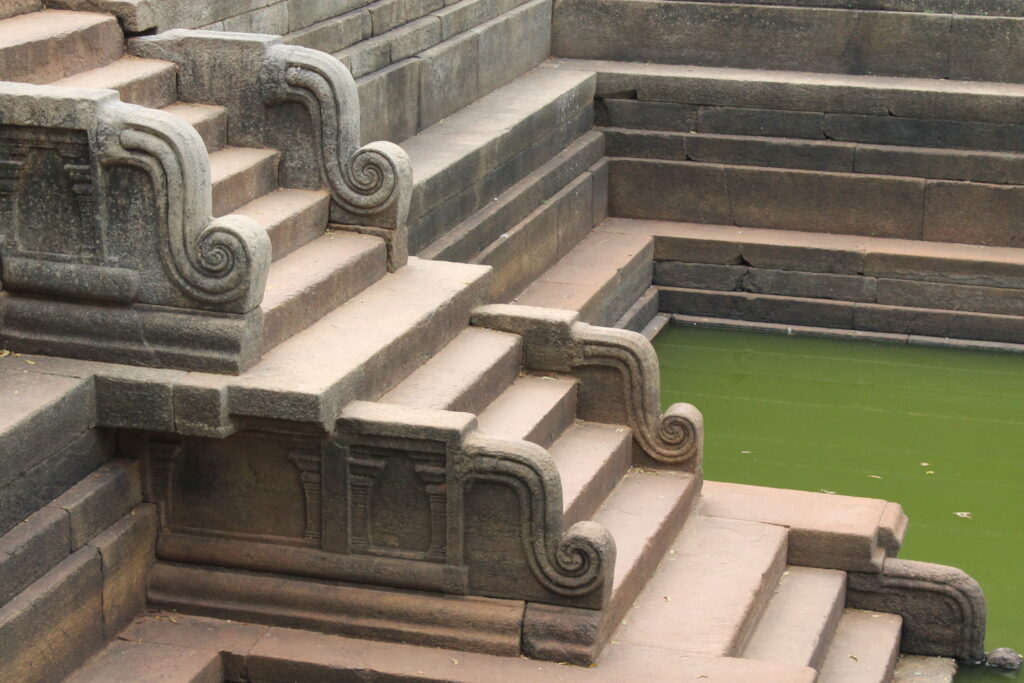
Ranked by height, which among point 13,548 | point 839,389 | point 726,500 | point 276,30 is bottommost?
point 839,389

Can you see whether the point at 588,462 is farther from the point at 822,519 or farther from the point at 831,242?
the point at 831,242

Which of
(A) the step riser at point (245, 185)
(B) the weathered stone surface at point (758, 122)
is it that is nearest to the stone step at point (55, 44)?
(A) the step riser at point (245, 185)

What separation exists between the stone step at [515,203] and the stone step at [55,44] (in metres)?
2.12

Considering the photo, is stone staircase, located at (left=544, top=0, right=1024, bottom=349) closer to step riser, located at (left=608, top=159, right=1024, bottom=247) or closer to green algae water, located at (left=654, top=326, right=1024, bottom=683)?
step riser, located at (left=608, top=159, right=1024, bottom=247)

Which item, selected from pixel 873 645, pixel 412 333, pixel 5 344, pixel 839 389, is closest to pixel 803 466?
pixel 839 389

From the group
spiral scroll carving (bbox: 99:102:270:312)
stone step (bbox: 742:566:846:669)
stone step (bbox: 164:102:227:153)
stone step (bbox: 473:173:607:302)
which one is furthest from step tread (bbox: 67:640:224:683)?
stone step (bbox: 473:173:607:302)

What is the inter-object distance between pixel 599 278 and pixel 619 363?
345cm

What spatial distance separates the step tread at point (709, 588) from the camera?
5.91 meters

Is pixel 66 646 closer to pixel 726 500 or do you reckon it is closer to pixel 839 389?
pixel 726 500

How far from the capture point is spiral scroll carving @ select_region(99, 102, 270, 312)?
5.48 metres

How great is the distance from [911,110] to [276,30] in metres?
4.71

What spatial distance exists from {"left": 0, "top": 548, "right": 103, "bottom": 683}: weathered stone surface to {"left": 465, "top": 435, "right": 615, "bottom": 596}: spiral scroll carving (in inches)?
50.2

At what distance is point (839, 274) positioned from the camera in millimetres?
11180

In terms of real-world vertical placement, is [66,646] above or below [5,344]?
below
